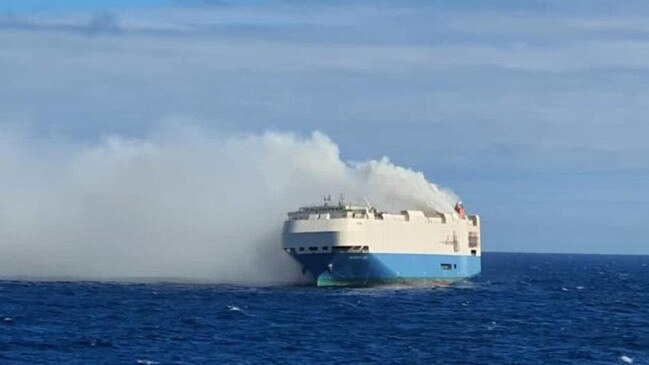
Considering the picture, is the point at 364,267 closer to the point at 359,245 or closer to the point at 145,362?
the point at 359,245

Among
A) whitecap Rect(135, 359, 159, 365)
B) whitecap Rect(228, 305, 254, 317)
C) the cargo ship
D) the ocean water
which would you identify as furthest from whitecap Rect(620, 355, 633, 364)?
the cargo ship

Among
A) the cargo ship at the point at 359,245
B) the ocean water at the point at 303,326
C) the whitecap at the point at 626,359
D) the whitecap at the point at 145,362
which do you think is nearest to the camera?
the whitecap at the point at 145,362

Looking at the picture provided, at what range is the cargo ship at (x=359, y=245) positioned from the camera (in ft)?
441

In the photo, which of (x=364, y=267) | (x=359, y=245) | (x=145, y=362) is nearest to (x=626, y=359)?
(x=145, y=362)

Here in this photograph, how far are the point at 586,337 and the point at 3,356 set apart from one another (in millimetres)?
40809

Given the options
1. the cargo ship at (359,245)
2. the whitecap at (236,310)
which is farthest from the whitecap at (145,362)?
the cargo ship at (359,245)

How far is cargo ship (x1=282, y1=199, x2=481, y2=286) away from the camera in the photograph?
13438 centimetres

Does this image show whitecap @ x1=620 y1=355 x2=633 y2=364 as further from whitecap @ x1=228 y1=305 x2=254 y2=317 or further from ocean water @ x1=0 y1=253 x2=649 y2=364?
whitecap @ x1=228 y1=305 x2=254 y2=317

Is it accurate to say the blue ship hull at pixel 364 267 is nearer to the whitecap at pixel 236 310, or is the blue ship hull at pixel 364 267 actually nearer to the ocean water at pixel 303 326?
the ocean water at pixel 303 326

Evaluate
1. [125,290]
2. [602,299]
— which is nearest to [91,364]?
[125,290]

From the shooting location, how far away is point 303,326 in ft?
299

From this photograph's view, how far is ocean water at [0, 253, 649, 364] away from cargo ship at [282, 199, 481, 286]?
340cm

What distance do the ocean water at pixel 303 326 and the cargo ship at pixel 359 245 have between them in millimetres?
3402

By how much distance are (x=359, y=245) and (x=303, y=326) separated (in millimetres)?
44536
